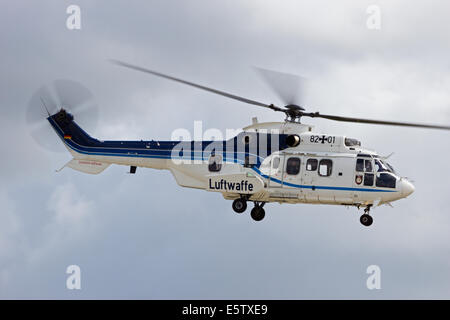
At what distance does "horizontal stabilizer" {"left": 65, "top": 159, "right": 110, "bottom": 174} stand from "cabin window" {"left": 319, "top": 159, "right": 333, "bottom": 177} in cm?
900

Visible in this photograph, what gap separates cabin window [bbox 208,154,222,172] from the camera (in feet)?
96.6

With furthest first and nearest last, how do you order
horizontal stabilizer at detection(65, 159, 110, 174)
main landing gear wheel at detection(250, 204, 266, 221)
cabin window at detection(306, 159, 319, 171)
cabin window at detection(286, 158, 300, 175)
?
1. horizontal stabilizer at detection(65, 159, 110, 174)
2. main landing gear wheel at detection(250, 204, 266, 221)
3. cabin window at detection(286, 158, 300, 175)
4. cabin window at detection(306, 159, 319, 171)

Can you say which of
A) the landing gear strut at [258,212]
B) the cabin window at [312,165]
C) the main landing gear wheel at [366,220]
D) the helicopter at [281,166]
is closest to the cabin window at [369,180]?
the helicopter at [281,166]

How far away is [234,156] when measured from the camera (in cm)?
2947

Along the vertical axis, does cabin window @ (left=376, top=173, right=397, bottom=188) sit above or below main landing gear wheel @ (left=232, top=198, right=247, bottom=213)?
above

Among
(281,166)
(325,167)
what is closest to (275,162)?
(281,166)

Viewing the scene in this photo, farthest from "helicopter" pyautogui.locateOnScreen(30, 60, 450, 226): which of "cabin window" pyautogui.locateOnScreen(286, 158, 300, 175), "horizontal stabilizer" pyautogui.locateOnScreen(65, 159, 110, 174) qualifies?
"horizontal stabilizer" pyautogui.locateOnScreen(65, 159, 110, 174)

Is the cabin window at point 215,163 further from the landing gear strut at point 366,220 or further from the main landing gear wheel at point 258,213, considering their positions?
the landing gear strut at point 366,220

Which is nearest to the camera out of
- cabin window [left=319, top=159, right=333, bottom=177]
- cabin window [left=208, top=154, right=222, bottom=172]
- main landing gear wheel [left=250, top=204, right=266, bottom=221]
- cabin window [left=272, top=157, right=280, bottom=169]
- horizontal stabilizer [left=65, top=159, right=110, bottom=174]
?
cabin window [left=319, top=159, right=333, bottom=177]

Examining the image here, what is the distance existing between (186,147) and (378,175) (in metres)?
7.74

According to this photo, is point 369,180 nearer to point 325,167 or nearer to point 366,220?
point 366,220

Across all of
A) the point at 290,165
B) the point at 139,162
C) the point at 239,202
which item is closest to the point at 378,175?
the point at 290,165

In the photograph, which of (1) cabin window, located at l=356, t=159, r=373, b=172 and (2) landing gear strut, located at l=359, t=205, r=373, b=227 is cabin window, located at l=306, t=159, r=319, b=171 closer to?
(1) cabin window, located at l=356, t=159, r=373, b=172
